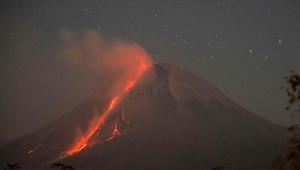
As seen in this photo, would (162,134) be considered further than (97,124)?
No

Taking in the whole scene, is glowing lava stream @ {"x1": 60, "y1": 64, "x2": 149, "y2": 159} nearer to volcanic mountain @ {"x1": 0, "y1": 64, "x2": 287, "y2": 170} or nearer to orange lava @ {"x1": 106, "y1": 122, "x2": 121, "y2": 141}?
volcanic mountain @ {"x1": 0, "y1": 64, "x2": 287, "y2": 170}

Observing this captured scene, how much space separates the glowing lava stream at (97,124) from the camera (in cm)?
8949

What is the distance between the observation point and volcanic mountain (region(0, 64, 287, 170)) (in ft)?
259

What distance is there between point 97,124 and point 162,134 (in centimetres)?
1772

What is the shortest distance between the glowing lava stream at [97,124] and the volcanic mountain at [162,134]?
1352 mm

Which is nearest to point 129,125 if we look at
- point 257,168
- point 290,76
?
point 257,168

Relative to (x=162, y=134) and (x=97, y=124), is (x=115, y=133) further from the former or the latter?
(x=162, y=134)

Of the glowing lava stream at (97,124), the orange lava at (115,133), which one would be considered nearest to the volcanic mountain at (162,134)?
the orange lava at (115,133)

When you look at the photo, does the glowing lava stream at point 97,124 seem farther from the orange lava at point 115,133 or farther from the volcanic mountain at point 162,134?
the orange lava at point 115,133

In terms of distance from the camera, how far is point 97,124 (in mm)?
98500

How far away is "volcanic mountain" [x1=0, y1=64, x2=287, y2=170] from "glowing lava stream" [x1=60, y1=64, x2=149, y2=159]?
4.43 feet

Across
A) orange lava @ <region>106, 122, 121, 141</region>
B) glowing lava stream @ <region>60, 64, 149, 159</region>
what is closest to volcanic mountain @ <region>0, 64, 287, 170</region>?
orange lava @ <region>106, 122, 121, 141</region>

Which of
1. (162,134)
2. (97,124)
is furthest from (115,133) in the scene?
(162,134)

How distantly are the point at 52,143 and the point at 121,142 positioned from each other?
60.8ft
